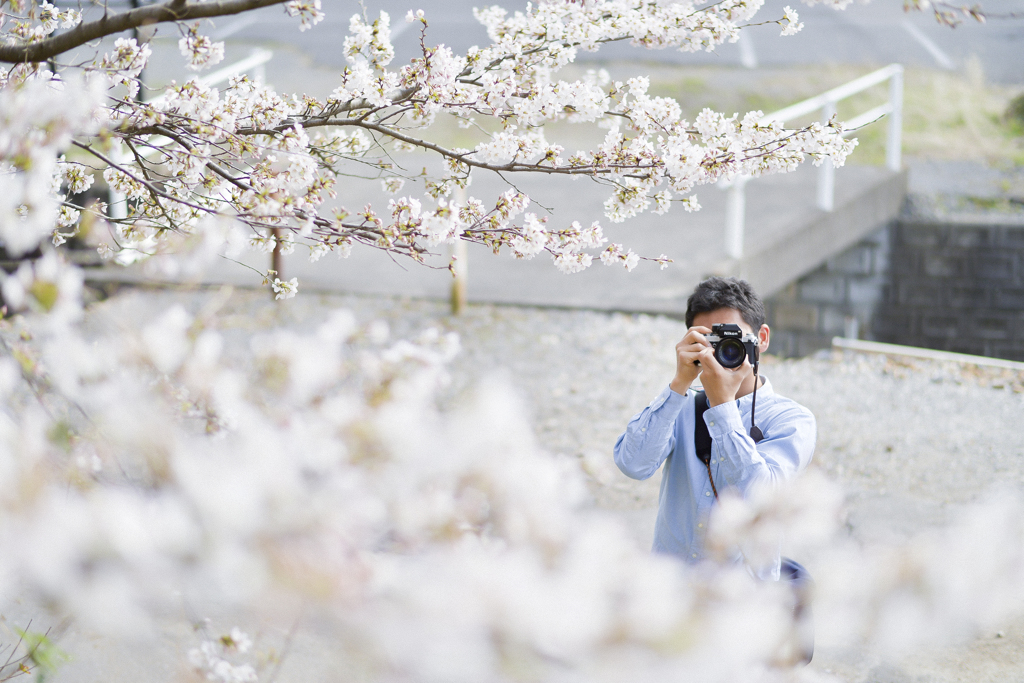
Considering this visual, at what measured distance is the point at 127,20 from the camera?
190 cm

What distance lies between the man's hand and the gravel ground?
5.05ft

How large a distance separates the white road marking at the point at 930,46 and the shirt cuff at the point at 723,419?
16314 millimetres

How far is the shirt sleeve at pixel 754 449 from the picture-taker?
1.94 m

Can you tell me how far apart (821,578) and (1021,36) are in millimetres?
19111

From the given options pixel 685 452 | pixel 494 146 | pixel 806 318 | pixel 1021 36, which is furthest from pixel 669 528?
pixel 1021 36

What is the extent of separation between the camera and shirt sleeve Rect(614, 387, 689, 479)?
2045 millimetres

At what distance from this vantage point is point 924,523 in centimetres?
407

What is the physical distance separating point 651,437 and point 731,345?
1.02 feet

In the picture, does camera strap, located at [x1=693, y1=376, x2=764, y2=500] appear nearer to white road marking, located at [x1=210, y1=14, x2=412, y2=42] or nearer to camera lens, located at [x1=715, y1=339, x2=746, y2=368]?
camera lens, located at [x1=715, y1=339, x2=746, y2=368]

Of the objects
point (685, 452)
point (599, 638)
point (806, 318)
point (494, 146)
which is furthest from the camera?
point (806, 318)

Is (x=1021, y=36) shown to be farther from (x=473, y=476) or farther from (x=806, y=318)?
(x=473, y=476)

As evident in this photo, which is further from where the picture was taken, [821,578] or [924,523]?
[924,523]

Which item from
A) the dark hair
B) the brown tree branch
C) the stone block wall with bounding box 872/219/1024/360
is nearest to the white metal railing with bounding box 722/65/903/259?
the stone block wall with bounding box 872/219/1024/360

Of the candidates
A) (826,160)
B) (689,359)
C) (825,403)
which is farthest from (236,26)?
(689,359)
